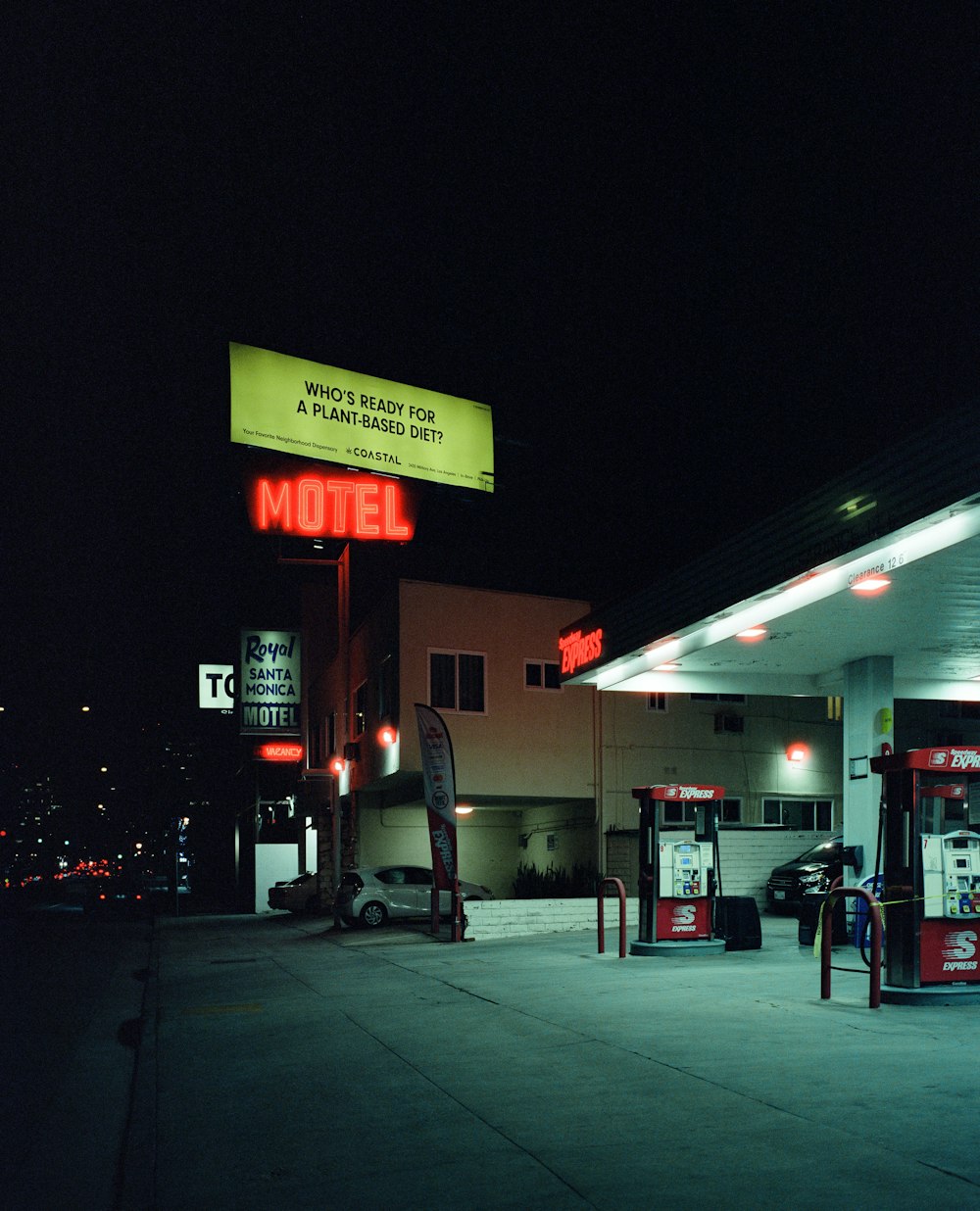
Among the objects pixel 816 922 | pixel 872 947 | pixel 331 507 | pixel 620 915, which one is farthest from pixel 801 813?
pixel 872 947

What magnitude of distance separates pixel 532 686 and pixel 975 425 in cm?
2001

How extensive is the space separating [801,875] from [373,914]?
934 centimetres

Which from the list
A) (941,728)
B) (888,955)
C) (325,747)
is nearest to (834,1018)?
(888,955)

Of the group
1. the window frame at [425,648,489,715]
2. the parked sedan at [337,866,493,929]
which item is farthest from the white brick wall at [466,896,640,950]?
the window frame at [425,648,489,715]

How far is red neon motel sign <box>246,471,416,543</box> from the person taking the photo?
3064 cm

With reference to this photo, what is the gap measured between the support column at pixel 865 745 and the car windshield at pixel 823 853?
7.69 m

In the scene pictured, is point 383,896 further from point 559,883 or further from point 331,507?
point 331,507

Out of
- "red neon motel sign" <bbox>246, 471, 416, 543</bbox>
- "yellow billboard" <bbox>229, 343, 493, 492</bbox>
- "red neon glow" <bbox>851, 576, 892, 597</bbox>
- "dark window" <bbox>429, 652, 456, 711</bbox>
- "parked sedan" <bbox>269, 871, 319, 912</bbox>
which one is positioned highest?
"yellow billboard" <bbox>229, 343, 493, 492</bbox>

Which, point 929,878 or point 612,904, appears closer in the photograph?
point 929,878

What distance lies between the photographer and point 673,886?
16953mm

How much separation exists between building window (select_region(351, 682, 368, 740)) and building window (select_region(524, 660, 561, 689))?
4.96m

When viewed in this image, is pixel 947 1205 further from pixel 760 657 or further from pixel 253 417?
pixel 253 417

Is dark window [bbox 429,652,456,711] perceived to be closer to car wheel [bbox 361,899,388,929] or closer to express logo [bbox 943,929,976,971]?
car wheel [bbox 361,899,388,929]

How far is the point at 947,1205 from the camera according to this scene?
505cm
